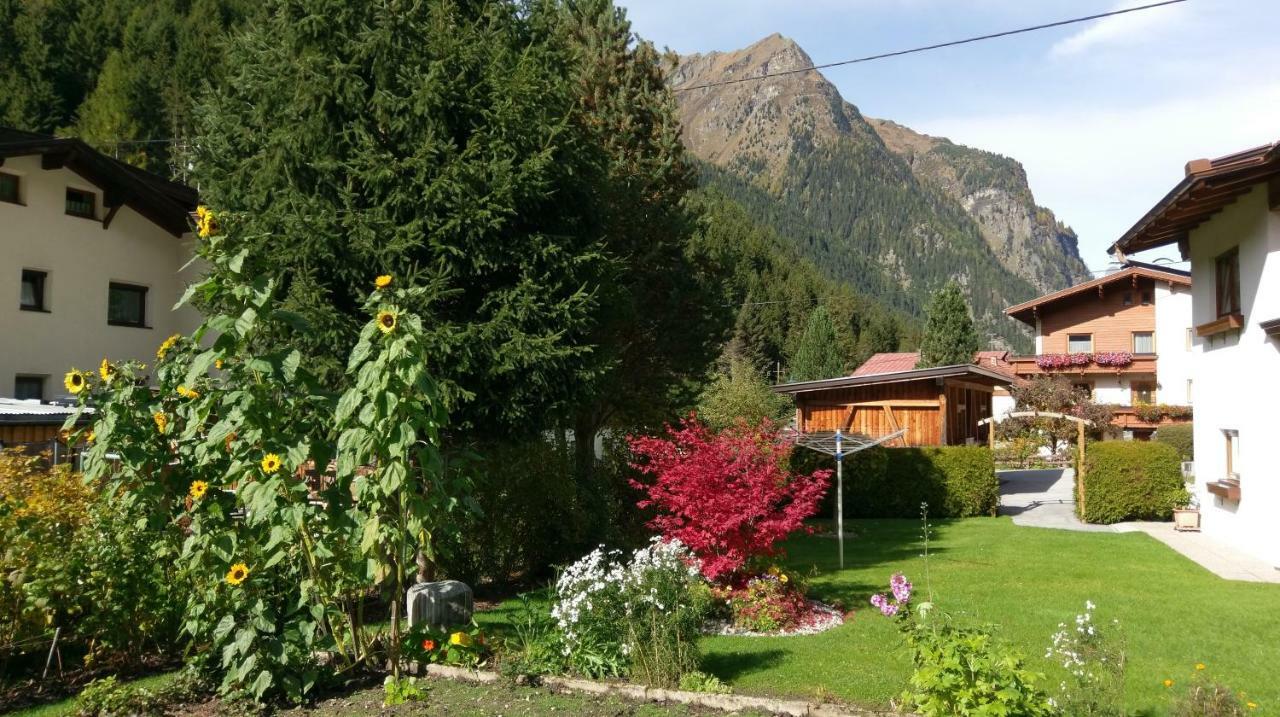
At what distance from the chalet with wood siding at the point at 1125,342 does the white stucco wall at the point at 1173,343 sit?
0.04 metres

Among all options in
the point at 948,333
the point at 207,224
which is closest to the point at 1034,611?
the point at 207,224

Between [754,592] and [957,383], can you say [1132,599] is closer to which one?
[754,592]

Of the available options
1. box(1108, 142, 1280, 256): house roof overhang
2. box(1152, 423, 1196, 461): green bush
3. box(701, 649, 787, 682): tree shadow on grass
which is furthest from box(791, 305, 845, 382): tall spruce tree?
box(701, 649, 787, 682): tree shadow on grass

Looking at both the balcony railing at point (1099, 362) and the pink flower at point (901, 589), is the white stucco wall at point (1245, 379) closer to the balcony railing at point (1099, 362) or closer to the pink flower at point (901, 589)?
A: the pink flower at point (901, 589)

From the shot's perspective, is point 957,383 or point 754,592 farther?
point 957,383

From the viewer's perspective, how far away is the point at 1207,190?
12469mm

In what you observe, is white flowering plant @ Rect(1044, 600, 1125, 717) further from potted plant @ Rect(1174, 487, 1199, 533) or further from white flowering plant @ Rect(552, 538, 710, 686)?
potted plant @ Rect(1174, 487, 1199, 533)

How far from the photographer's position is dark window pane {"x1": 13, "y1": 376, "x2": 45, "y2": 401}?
66.8 feet

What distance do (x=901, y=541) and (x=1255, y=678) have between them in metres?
9.16

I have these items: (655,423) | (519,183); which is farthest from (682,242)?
(519,183)

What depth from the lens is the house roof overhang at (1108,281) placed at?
3612cm

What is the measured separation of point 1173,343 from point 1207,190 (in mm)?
27286

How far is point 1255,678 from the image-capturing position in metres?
7.42

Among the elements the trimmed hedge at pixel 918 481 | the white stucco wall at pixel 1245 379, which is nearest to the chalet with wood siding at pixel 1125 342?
the trimmed hedge at pixel 918 481
